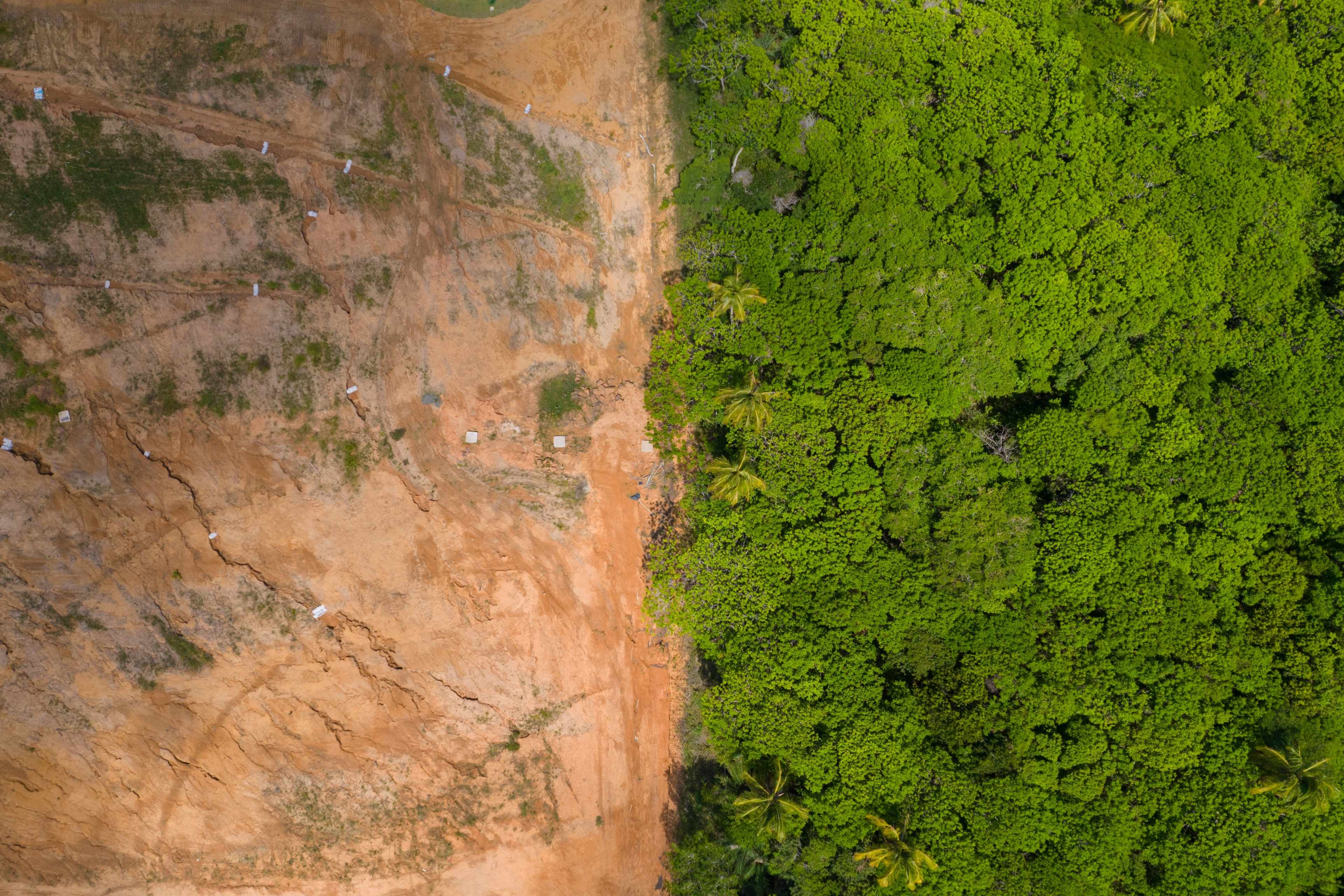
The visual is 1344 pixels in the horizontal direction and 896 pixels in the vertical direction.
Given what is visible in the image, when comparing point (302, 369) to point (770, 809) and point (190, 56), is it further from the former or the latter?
point (770, 809)

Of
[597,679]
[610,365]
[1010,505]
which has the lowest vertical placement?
[597,679]

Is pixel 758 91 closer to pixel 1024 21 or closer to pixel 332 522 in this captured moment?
pixel 1024 21

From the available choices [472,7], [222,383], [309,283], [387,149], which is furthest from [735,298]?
[222,383]

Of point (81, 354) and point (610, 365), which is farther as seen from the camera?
point (610, 365)

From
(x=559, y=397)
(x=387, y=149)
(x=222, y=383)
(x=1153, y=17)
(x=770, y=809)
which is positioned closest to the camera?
(x=770, y=809)

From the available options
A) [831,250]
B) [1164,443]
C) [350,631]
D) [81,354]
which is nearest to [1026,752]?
[1164,443]

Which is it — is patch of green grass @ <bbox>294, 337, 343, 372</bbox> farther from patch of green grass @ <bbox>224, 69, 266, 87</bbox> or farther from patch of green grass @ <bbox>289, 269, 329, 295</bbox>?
patch of green grass @ <bbox>224, 69, 266, 87</bbox>
